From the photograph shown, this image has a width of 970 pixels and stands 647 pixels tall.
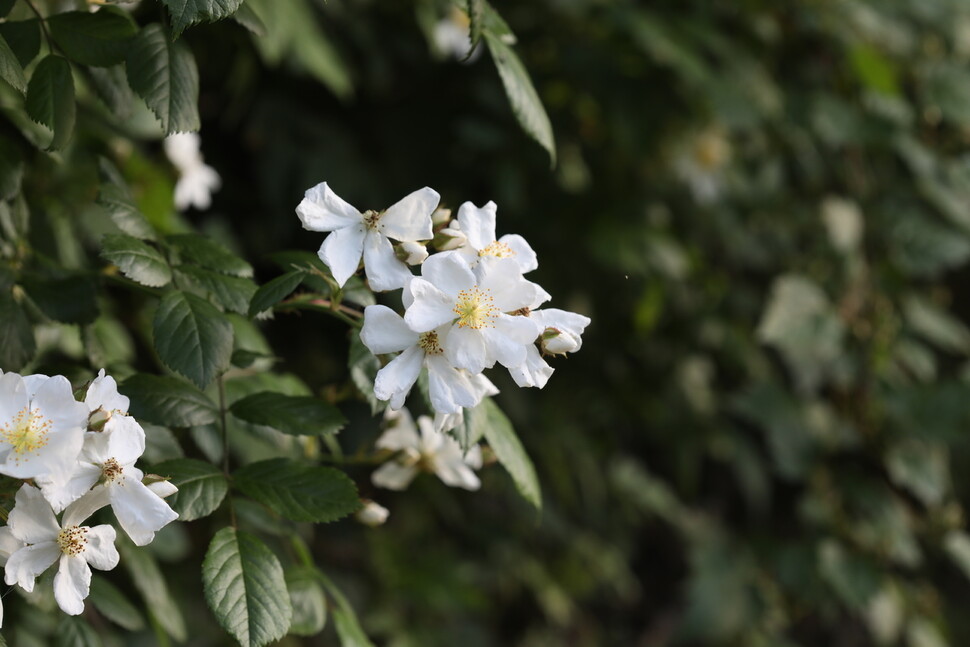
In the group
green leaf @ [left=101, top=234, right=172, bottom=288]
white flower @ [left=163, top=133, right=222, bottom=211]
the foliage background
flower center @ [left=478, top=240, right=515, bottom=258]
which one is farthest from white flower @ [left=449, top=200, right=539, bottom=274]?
the foliage background

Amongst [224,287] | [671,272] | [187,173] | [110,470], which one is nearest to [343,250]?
[224,287]

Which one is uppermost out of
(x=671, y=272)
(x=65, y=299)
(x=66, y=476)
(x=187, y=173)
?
(x=66, y=476)

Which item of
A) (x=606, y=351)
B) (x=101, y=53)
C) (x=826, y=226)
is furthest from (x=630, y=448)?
(x=101, y=53)

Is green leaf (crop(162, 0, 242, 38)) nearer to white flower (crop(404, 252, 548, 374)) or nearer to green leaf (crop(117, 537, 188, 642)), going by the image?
white flower (crop(404, 252, 548, 374))

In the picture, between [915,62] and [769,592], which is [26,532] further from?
[915,62]

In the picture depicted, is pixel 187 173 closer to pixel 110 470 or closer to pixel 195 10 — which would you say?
pixel 195 10

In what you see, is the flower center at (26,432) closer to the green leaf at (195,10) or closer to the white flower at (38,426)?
the white flower at (38,426)
